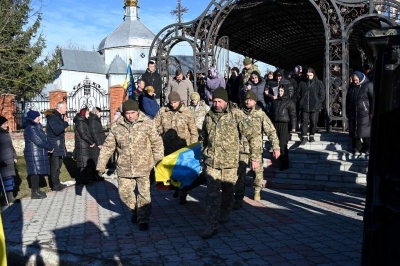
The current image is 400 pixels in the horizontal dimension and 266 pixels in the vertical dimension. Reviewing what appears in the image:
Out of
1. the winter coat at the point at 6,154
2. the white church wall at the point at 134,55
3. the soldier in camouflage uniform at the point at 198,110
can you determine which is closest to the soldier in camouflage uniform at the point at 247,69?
the soldier in camouflage uniform at the point at 198,110

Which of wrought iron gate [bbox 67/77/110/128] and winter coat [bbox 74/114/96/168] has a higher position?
wrought iron gate [bbox 67/77/110/128]

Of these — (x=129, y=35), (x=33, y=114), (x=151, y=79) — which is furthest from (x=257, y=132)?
(x=129, y=35)

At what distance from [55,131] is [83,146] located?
35.6 inches


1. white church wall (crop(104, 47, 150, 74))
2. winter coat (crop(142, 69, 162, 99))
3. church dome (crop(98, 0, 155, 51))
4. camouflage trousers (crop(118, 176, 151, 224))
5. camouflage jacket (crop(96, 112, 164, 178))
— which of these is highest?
church dome (crop(98, 0, 155, 51))

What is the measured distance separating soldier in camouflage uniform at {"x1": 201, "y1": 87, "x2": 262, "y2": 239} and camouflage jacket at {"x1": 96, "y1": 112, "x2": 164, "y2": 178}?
780 millimetres

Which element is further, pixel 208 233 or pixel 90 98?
pixel 90 98

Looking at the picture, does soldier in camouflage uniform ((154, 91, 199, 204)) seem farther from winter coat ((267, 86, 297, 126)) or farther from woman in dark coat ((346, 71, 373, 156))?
woman in dark coat ((346, 71, 373, 156))

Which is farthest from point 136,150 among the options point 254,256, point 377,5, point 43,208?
point 377,5

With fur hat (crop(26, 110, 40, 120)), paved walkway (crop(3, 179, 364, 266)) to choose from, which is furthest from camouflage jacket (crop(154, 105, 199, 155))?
fur hat (crop(26, 110, 40, 120))

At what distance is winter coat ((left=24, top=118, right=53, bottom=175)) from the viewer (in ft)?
27.1

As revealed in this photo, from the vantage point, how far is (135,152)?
19.4ft

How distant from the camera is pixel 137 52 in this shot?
155 feet

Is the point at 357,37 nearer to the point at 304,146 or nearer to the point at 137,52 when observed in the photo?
the point at 304,146

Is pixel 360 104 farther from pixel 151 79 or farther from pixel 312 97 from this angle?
pixel 151 79
